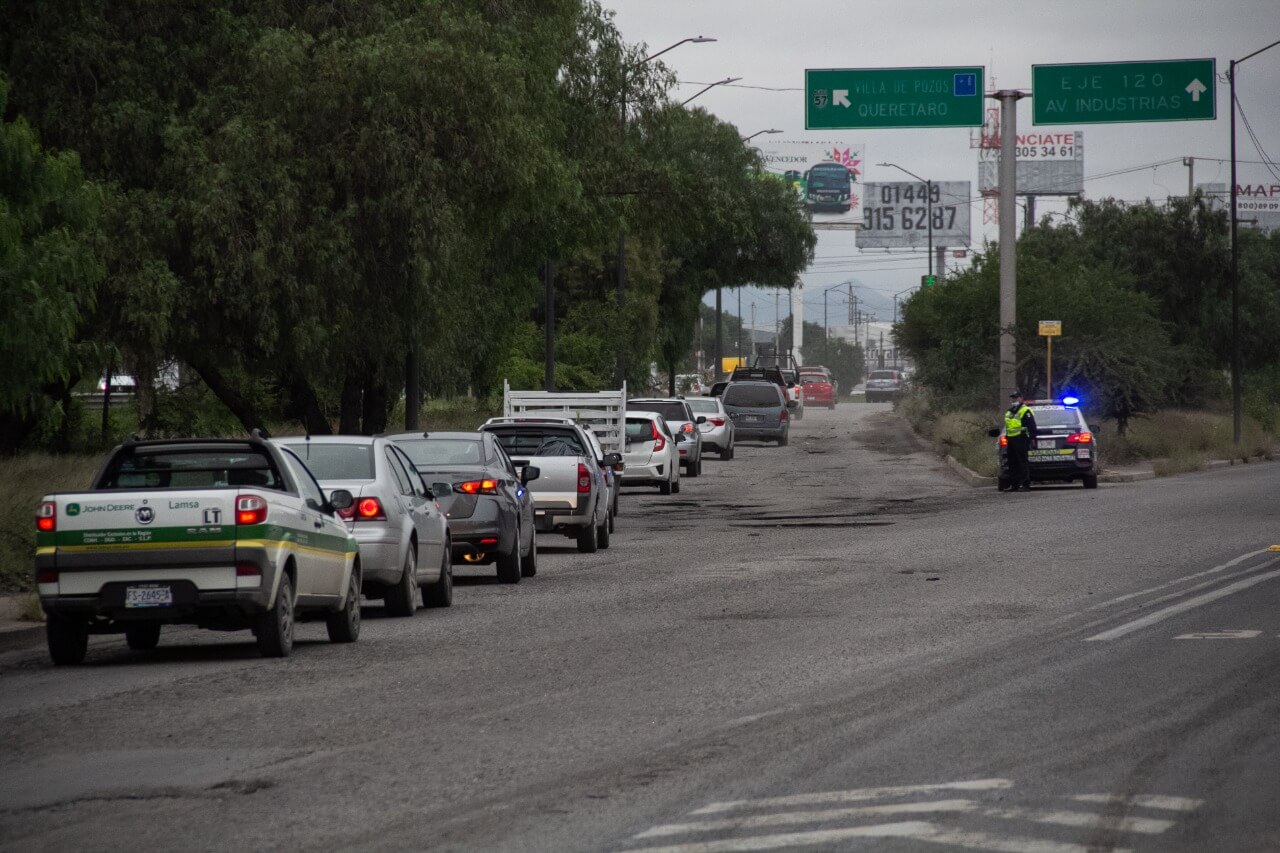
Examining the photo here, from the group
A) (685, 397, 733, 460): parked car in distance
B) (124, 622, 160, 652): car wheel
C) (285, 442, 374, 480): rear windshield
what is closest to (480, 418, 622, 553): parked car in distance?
(285, 442, 374, 480): rear windshield

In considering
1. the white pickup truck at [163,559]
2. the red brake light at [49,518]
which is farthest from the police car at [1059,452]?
the red brake light at [49,518]

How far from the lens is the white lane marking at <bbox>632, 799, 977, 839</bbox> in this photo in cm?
723

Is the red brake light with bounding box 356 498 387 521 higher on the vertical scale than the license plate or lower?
higher

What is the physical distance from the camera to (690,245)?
70.1m

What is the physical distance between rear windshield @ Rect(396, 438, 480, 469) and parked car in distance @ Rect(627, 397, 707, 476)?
21.6 meters

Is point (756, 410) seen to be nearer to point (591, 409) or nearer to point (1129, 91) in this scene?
point (1129, 91)

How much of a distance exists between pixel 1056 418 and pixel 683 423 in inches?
383

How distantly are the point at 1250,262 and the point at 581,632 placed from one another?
213ft

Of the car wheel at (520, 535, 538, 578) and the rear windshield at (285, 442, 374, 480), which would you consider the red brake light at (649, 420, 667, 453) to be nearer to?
the car wheel at (520, 535, 538, 578)

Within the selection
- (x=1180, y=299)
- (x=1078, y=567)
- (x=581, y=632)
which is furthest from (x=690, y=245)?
(x=581, y=632)

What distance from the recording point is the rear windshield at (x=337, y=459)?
16234 millimetres

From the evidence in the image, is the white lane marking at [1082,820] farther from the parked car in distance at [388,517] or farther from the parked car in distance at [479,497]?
the parked car in distance at [479,497]

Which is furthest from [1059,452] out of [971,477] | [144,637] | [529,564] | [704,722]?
[704,722]

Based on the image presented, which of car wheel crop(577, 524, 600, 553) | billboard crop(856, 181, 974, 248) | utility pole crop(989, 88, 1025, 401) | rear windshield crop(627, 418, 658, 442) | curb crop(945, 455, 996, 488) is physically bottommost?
curb crop(945, 455, 996, 488)
